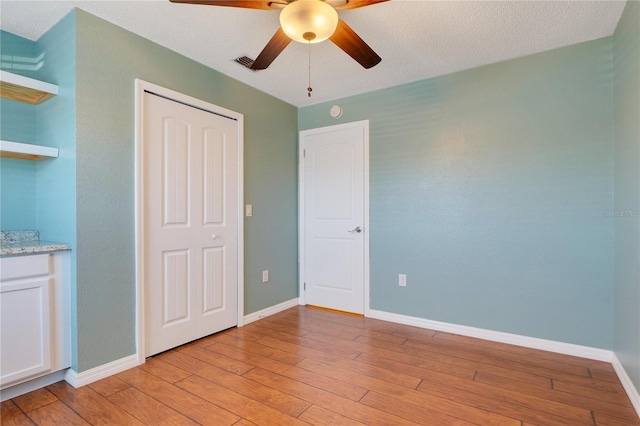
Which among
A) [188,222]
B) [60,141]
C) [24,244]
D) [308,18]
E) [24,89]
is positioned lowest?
[24,244]

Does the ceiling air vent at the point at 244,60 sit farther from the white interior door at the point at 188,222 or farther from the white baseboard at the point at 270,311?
the white baseboard at the point at 270,311

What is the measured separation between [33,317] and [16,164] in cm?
110

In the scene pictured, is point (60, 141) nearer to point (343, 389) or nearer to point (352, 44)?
point (352, 44)

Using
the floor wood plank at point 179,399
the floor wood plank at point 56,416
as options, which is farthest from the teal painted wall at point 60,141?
the floor wood plank at point 179,399

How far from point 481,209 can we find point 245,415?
94.8 inches

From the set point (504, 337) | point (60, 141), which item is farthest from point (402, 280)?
point (60, 141)

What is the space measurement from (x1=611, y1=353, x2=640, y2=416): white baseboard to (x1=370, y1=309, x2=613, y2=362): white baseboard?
117 millimetres

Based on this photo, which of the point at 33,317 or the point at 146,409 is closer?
the point at 146,409

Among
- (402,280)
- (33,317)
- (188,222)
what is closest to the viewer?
(33,317)

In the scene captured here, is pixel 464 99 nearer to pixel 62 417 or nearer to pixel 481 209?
pixel 481 209

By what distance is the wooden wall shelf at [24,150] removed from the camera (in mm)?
1921

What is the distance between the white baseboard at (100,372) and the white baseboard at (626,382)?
123 inches

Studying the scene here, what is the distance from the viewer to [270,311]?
3490mm

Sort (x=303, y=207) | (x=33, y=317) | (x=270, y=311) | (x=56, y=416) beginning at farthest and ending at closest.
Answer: (x=303, y=207), (x=270, y=311), (x=33, y=317), (x=56, y=416)
